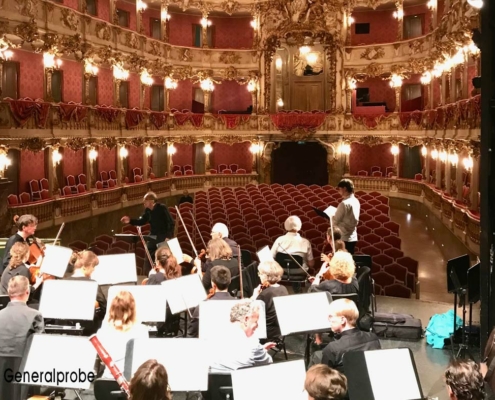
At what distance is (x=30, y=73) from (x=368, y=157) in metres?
18.0

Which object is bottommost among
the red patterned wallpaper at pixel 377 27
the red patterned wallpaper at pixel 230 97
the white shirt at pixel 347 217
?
the white shirt at pixel 347 217

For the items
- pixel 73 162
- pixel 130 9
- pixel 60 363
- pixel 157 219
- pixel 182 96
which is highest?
pixel 130 9

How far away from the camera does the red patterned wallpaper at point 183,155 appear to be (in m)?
31.4

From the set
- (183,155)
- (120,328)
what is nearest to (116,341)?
(120,328)

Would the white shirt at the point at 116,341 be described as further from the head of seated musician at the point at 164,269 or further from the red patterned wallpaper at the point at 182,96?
the red patterned wallpaper at the point at 182,96

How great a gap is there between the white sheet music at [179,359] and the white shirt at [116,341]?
33 centimetres

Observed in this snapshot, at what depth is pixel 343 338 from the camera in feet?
17.4

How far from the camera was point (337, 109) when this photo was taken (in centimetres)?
2944

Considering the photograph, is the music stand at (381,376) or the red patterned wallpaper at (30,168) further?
the red patterned wallpaper at (30,168)

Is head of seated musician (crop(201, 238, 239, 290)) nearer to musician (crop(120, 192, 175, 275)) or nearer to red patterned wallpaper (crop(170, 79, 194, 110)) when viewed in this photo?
musician (crop(120, 192, 175, 275))

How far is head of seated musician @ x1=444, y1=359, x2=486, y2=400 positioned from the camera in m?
3.80

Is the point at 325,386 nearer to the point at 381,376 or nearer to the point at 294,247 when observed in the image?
the point at 381,376

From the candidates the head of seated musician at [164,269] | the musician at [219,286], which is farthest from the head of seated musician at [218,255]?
the musician at [219,286]

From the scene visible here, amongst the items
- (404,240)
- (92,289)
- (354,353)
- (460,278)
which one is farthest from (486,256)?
(404,240)
